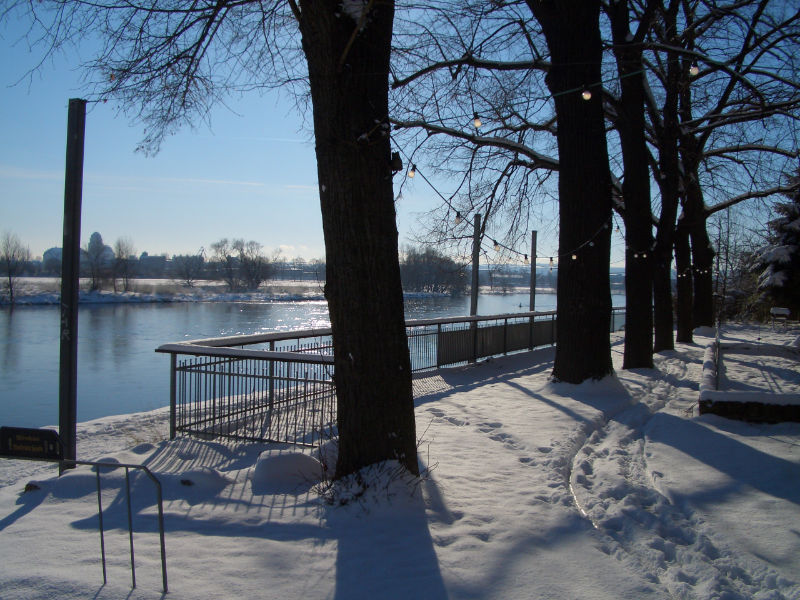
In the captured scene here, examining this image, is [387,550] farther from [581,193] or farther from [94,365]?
[94,365]

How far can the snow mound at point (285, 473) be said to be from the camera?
5.02m

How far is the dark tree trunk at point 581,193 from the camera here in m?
10.2

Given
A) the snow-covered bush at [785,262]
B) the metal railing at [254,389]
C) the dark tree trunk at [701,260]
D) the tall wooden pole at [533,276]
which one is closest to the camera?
the metal railing at [254,389]

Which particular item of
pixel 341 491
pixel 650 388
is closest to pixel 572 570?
pixel 341 491

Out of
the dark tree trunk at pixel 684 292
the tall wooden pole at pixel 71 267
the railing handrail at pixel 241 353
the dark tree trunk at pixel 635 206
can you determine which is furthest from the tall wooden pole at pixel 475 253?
the tall wooden pole at pixel 71 267

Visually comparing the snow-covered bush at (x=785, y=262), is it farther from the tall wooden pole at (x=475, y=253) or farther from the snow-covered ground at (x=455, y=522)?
the snow-covered ground at (x=455, y=522)

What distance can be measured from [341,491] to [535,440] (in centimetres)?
304

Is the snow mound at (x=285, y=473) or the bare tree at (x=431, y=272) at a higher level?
the bare tree at (x=431, y=272)

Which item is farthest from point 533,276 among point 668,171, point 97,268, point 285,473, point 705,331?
point 97,268

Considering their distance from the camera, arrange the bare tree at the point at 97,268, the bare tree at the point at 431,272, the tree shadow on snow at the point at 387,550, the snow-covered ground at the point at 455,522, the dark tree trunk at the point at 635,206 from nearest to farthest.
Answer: the tree shadow on snow at the point at 387,550
the snow-covered ground at the point at 455,522
the dark tree trunk at the point at 635,206
the bare tree at the point at 431,272
the bare tree at the point at 97,268

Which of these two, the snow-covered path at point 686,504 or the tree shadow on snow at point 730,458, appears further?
the tree shadow on snow at point 730,458

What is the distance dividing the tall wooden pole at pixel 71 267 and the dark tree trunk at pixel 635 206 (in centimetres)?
1083

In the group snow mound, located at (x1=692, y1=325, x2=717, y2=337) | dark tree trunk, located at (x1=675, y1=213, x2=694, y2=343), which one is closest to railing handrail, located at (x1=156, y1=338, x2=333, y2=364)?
dark tree trunk, located at (x1=675, y1=213, x2=694, y2=343)

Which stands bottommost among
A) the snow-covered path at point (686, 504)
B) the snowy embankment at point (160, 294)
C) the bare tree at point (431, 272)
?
the snow-covered path at point (686, 504)
